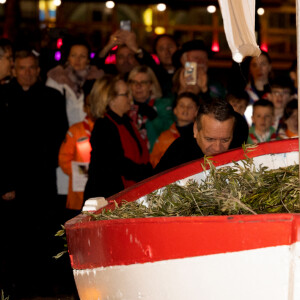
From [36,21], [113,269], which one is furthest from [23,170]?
[36,21]

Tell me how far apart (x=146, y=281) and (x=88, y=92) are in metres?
4.55

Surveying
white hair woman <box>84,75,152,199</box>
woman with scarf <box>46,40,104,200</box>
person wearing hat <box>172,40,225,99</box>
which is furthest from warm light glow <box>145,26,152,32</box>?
white hair woman <box>84,75,152,199</box>

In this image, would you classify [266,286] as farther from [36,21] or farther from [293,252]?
[36,21]

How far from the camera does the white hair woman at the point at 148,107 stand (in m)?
8.16

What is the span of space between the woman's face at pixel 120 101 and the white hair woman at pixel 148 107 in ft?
3.45

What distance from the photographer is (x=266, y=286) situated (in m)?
3.11

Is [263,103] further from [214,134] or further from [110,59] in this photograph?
[214,134]

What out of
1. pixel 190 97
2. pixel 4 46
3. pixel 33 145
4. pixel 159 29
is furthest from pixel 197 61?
pixel 159 29

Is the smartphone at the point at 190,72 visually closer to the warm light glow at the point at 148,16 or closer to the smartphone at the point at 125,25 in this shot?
the smartphone at the point at 125,25

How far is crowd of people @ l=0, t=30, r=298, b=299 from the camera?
696 centimetres

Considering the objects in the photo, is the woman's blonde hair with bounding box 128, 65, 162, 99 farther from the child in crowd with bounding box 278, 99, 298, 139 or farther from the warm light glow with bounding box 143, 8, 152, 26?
the warm light glow with bounding box 143, 8, 152, 26

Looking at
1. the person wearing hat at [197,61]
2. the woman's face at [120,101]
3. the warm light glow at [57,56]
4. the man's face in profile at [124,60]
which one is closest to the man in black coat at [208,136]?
the woman's face at [120,101]

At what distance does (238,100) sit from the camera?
752cm

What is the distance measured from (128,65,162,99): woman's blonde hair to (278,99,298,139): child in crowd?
1446 mm
